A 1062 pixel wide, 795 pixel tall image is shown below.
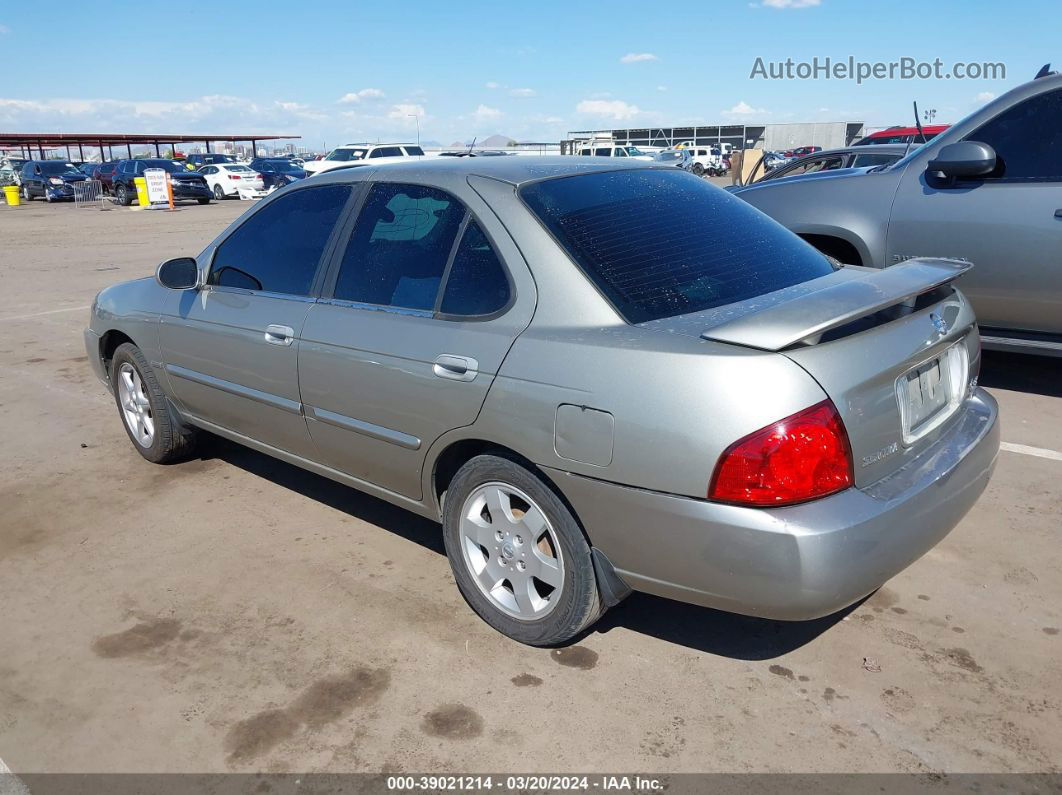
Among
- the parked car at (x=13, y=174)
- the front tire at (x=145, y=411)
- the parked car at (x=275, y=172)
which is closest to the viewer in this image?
the front tire at (x=145, y=411)

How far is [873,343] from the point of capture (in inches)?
101

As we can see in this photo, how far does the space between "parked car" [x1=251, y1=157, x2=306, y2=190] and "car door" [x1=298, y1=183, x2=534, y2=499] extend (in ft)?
111

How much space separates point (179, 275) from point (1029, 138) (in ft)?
15.8

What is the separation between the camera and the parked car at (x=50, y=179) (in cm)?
3725

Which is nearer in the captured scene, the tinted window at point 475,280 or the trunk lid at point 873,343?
the trunk lid at point 873,343

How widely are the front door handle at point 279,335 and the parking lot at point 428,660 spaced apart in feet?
3.08

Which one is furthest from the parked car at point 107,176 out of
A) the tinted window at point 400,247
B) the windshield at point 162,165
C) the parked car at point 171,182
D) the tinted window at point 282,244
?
the tinted window at point 400,247

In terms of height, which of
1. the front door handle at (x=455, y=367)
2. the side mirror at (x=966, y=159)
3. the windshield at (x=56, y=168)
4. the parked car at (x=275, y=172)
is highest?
the windshield at (x=56, y=168)

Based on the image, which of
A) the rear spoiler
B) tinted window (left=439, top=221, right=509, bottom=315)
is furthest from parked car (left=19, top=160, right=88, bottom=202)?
the rear spoiler

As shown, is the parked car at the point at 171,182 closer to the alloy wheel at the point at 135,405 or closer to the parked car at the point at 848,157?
the parked car at the point at 848,157

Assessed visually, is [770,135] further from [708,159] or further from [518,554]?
[518,554]

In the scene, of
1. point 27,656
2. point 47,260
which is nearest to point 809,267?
point 27,656

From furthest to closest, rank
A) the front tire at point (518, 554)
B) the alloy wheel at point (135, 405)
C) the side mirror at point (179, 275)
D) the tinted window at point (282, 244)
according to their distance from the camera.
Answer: the alloy wheel at point (135, 405) < the side mirror at point (179, 275) < the tinted window at point (282, 244) < the front tire at point (518, 554)

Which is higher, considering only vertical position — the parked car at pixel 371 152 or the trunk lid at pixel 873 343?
the parked car at pixel 371 152
